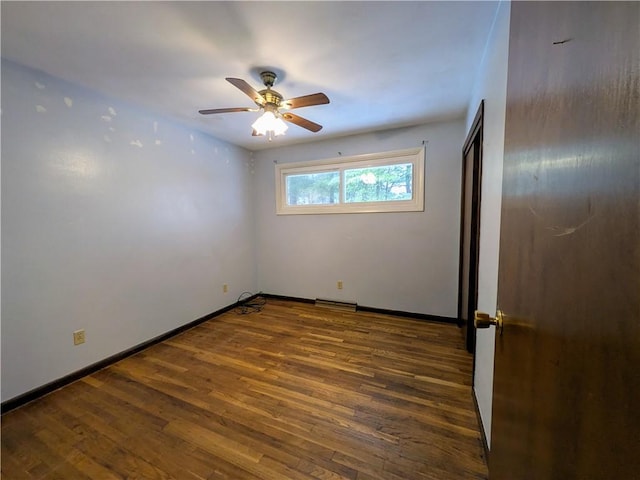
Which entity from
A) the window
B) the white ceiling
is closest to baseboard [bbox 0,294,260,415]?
the window

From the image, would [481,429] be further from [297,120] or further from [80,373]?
[80,373]

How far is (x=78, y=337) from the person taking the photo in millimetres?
2059

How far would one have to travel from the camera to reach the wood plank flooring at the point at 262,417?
1324 mm

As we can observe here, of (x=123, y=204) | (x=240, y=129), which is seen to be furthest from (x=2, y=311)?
(x=240, y=129)

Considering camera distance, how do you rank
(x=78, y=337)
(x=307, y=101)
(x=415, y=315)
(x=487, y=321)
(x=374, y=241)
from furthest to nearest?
(x=374, y=241), (x=415, y=315), (x=78, y=337), (x=307, y=101), (x=487, y=321)

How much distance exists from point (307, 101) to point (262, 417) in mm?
2118

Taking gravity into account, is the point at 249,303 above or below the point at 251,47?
below

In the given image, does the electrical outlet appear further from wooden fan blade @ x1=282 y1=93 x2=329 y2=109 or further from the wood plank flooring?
wooden fan blade @ x1=282 y1=93 x2=329 y2=109

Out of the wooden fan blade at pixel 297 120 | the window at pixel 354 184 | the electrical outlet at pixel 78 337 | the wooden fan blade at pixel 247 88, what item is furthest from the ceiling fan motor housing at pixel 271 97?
the electrical outlet at pixel 78 337

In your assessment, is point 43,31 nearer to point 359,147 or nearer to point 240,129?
point 240,129

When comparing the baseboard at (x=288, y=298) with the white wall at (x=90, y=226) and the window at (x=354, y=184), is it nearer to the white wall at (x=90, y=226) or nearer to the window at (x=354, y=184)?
the white wall at (x=90, y=226)

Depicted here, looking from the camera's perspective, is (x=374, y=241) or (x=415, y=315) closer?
(x=415, y=315)

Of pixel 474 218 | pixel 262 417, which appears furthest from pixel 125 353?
pixel 474 218

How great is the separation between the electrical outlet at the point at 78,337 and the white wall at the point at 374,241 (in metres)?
2.30
